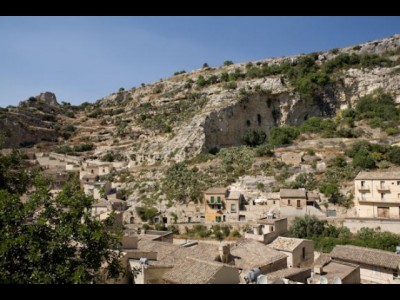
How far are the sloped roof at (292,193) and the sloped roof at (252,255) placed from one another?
12342mm

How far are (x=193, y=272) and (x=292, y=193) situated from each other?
19899mm

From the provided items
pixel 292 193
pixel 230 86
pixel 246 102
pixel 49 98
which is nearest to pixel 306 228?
pixel 292 193

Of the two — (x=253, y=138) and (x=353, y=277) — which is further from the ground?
(x=253, y=138)

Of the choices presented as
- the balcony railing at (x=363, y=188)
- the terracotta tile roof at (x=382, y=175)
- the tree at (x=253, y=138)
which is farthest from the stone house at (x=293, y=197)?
the tree at (x=253, y=138)

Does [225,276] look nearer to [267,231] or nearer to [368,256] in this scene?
[368,256]

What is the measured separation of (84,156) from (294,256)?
43437 mm

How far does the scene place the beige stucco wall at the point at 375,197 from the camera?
27609 mm

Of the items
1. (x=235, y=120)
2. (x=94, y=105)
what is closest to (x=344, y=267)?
A: (x=235, y=120)

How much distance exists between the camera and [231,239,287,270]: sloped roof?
1670 centimetres

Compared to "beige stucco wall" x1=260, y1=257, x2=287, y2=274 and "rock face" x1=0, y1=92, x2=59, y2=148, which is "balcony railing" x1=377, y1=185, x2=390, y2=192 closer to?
"beige stucco wall" x1=260, y1=257, x2=287, y2=274

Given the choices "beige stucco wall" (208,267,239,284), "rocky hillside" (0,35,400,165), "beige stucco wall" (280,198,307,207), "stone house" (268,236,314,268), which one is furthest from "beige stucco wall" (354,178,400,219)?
"rocky hillside" (0,35,400,165)

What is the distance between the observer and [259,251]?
18328 millimetres
